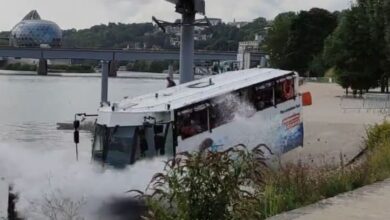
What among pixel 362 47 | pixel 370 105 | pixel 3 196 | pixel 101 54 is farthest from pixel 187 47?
pixel 101 54

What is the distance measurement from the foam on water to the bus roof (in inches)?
74.8

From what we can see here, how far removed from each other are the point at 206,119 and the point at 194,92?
1.40 m

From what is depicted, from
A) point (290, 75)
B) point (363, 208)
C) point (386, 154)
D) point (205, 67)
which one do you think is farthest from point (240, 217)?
point (205, 67)

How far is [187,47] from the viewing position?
47.0 metres

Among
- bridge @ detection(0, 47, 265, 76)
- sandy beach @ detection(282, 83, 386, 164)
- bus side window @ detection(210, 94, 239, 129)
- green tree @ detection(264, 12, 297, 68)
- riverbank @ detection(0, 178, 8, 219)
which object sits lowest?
riverbank @ detection(0, 178, 8, 219)

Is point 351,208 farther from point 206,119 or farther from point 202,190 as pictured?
point 206,119

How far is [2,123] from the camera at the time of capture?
1981 inches

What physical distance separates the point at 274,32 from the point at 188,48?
8507 cm

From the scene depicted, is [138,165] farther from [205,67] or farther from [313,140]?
[205,67]

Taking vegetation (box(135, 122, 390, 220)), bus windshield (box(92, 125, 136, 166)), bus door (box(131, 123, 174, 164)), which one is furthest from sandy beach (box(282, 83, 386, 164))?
vegetation (box(135, 122, 390, 220))

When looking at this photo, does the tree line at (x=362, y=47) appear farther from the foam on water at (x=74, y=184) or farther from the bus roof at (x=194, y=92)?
the foam on water at (x=74, y=184)

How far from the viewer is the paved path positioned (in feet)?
26.2

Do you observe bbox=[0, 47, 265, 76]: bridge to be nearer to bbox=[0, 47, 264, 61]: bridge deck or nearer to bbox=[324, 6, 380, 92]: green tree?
bbox=[0, 47, 264, 61]: bridge deck

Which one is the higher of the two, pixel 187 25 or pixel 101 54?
pixel 187 25
